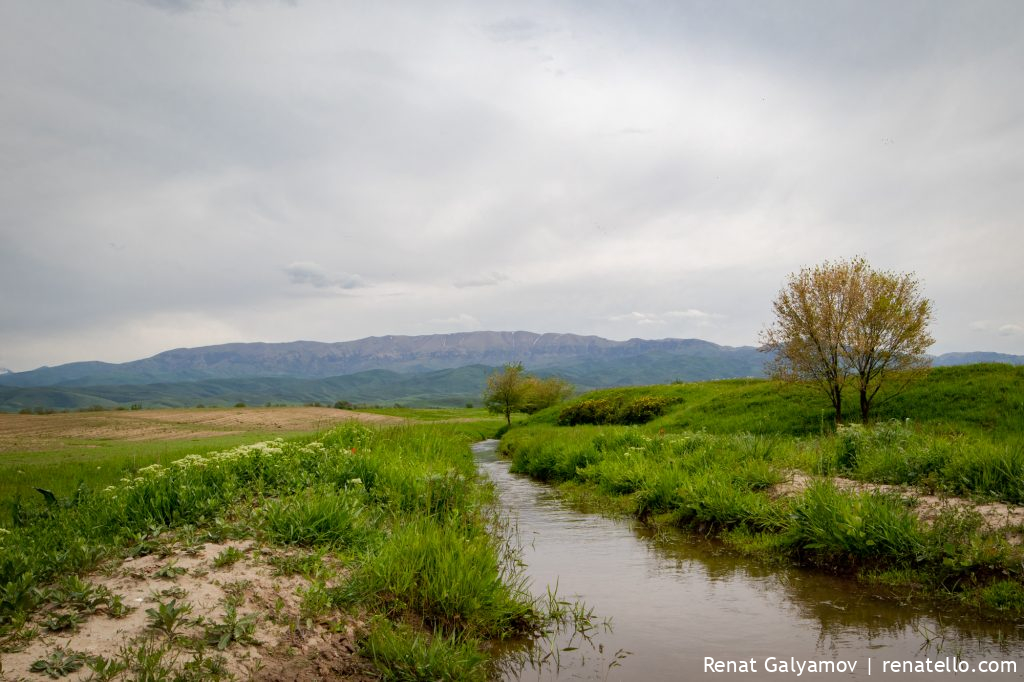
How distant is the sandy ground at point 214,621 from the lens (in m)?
5.16

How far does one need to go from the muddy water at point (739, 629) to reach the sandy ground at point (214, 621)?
208 centimetres

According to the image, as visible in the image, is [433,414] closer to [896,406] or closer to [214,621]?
[896,406]

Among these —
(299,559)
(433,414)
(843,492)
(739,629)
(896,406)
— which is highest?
(896,406)

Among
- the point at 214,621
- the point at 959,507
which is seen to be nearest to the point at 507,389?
the point at 959,507

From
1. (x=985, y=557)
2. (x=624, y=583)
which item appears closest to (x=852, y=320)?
(x=985, y=557)

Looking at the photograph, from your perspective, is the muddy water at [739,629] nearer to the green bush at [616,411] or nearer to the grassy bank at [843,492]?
the grassy bank at [843,492]

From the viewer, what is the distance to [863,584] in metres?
8.73

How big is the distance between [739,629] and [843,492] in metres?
4.64

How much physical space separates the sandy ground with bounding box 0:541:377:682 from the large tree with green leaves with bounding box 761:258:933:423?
87.5 ft

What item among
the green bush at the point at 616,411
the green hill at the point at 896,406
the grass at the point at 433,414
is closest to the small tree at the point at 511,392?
the grass at the point at 433,414

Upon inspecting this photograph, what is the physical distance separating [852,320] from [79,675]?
2969 cm

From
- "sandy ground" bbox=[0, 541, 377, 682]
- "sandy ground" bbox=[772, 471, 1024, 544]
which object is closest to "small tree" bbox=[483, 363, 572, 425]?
"sandy ground" bbox=[772, 471, 1024, 544]

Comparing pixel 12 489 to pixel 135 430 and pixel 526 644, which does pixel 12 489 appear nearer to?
pixel 526 644

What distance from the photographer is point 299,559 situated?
732 cm
